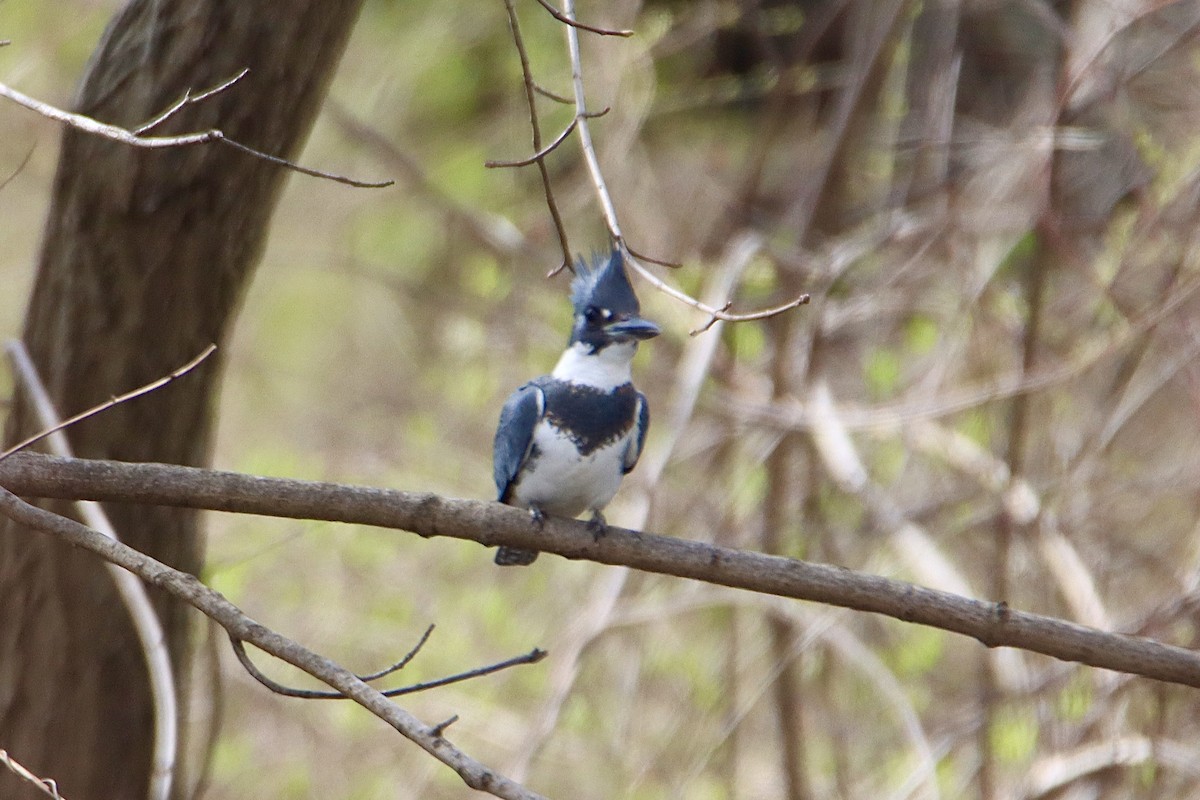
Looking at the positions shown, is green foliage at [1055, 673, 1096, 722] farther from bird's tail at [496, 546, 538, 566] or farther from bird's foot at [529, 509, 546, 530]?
bird's foot at [529, 509, 546, 530]

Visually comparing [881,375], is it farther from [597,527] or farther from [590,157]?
[590,157]

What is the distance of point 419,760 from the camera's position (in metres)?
6.82

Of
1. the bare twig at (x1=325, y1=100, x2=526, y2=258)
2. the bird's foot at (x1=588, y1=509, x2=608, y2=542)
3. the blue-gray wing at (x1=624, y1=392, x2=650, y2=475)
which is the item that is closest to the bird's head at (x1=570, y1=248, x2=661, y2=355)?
the blue-gray wing at (x1=624, y1=392, x2=650, y2=475)

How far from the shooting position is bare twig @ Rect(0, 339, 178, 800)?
269 cm

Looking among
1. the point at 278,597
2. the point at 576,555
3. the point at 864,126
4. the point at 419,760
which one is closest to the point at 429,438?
the point at 278,597

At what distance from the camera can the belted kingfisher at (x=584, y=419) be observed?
329 cm

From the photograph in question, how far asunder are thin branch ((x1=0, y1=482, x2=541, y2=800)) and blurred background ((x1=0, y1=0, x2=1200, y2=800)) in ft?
6.92

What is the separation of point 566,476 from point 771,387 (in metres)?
2.64

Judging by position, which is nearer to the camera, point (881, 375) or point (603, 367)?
point (603, 367)

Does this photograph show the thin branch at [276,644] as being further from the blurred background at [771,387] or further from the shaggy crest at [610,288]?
the blurred background at [771,387]

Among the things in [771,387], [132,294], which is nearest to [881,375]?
[771,387]

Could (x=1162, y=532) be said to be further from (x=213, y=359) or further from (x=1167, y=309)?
(x=213, y=359)

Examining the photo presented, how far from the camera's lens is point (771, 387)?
18.8 feet

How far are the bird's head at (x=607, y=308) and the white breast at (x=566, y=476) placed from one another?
29 centimetres
